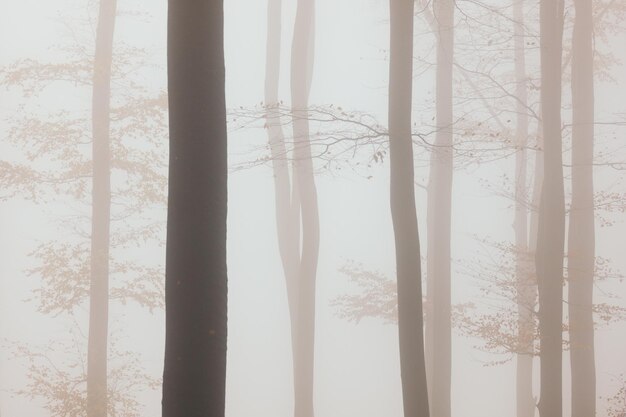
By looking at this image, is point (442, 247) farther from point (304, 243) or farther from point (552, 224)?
point (552, 224)

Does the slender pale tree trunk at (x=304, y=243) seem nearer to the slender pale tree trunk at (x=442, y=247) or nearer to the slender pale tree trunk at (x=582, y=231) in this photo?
the slender pale tree trunk at (x=442, y=247)

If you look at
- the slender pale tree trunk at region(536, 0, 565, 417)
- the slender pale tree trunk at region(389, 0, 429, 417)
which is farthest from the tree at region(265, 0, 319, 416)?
the slender pale tree trunk at region(389, 0, 429, 417)

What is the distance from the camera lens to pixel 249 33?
28719 millimetres

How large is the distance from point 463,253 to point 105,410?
18032 mm

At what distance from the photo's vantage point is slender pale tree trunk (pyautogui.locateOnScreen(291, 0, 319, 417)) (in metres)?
13.6

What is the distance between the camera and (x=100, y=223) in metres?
12.7

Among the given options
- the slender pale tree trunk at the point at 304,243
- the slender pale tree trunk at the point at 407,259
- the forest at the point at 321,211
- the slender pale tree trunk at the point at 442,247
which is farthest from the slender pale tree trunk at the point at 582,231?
the slender pale tree trunk at the point at 304,243

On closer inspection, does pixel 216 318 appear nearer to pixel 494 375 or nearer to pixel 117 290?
pixel 117 290

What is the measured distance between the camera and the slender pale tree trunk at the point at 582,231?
37.1 feet

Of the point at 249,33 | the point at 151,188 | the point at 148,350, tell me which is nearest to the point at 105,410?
the point at 151,188

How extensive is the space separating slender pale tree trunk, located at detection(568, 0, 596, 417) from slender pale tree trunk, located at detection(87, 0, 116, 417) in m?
7.84

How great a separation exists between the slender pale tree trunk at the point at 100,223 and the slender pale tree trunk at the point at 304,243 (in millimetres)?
3541

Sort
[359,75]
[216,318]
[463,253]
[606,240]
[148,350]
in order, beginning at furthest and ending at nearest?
[359,75], [148,350], [463,253], [606,240], [216,318]

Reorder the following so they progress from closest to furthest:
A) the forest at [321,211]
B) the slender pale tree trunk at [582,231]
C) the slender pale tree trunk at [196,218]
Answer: the slender pale tree trunk at [196,218]
the forest at [321,211]
the slender pale tree trunk at [582,231]
